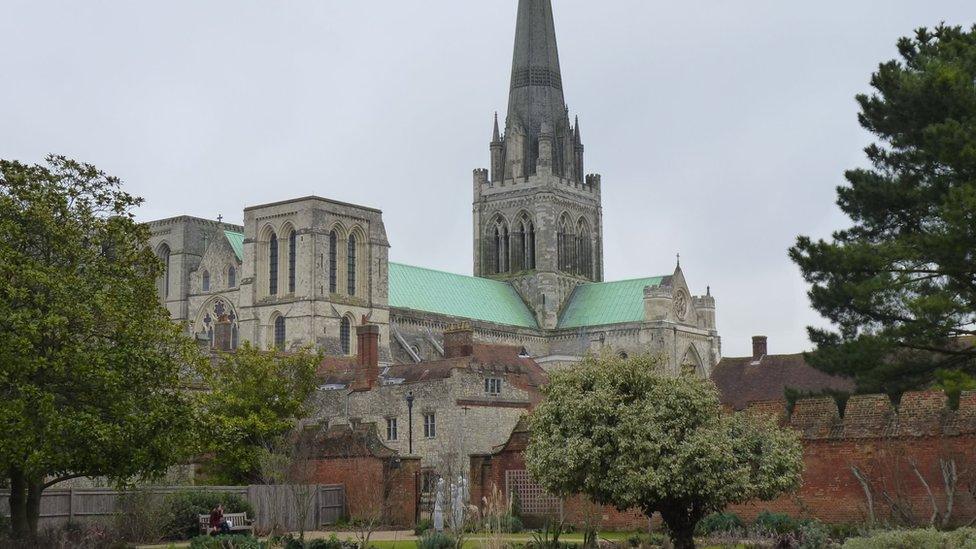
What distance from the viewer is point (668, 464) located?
Result: 82.6 ft

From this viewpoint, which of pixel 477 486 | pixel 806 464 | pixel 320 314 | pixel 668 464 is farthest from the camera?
pixel 320 314

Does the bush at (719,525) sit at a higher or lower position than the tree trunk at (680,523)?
lower

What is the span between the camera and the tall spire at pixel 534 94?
111 meters

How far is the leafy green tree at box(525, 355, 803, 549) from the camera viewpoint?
25234mm

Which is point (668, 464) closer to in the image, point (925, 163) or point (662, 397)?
point (662, 397)

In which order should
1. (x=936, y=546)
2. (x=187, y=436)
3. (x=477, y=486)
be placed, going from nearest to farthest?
(x=936, y=546), (x=187, y=436), (x=477, y=486)

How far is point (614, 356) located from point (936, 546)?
8618mm

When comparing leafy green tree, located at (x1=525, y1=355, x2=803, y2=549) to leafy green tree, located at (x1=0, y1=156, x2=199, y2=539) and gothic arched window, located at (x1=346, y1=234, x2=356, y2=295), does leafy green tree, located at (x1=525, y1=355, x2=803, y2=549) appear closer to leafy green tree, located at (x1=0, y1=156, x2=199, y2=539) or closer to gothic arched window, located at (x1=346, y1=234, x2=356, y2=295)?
leafy green tree, located at (x1=0, y1=156, x2=199, y2=539)

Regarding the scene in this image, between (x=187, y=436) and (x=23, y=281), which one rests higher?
(x=23, y=281)

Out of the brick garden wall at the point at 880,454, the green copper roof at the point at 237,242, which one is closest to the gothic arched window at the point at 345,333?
the green copper roof at the point at 237,242

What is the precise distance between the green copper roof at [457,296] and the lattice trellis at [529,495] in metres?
56.4

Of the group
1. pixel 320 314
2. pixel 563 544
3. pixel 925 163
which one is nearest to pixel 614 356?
pixel 563 544

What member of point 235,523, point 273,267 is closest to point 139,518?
point 235,523

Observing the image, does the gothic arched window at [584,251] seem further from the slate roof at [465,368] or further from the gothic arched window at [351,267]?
the slate roof at [465,368]
